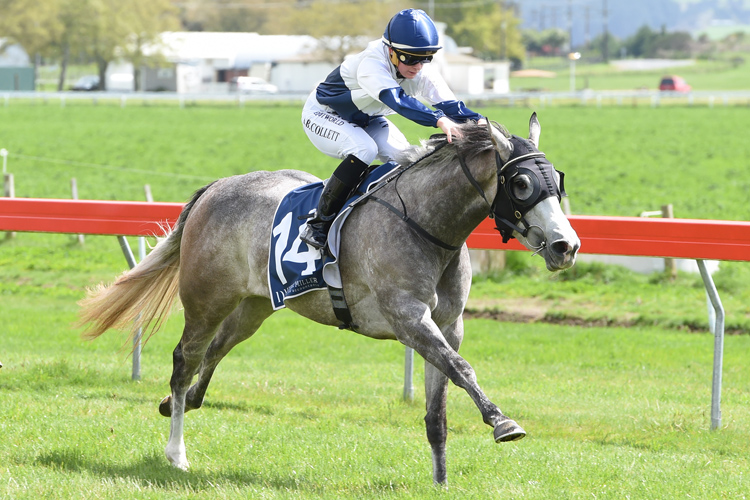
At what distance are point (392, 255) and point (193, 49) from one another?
7914 cm

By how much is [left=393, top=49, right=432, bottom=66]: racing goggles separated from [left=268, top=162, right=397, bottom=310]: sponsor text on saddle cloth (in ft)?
2.04

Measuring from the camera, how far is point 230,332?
573 cm

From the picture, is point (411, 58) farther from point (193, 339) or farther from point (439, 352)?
point (193, 339)

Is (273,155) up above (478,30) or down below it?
below

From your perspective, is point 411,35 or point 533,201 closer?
point 533,201

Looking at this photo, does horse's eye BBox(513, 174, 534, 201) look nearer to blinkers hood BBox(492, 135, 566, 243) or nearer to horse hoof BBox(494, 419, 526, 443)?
blinkers hood BBox(492, 135, 566, 243)

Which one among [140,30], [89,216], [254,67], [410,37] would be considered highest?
[140,30]

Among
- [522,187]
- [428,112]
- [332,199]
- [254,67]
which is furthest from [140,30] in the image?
[522,187]

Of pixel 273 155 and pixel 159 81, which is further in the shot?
pixel 159 81

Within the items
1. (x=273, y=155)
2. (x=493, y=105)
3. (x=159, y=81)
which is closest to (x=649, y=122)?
(x=493, y=105)

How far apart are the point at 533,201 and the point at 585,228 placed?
2.51 m

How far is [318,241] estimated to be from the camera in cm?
486

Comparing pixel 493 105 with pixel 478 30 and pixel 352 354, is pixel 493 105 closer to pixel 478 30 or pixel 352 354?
pixel 352 354

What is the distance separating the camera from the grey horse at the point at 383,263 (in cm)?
421
